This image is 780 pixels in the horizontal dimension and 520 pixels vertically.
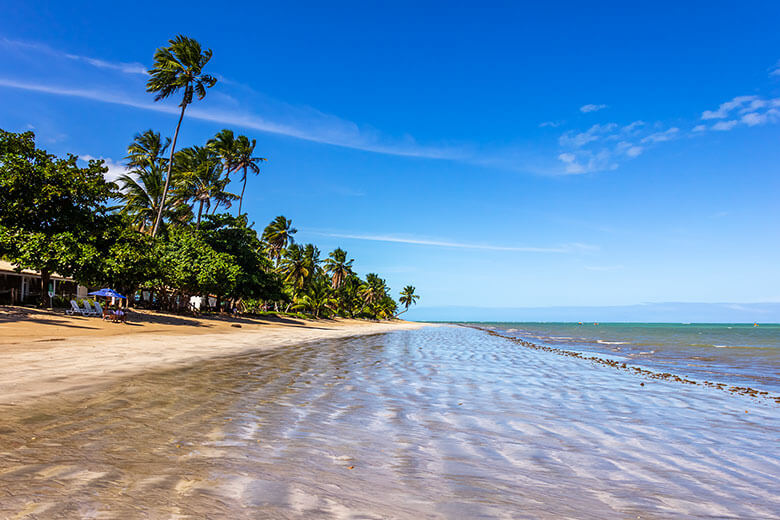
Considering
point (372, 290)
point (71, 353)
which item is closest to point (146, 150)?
point (71, 353)

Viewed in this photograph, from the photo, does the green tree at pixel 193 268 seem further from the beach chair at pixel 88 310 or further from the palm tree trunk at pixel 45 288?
the palm tree trunk at pixel 45 288

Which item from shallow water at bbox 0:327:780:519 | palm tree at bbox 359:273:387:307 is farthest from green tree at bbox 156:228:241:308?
palm tree at bbox 359:273:387:307

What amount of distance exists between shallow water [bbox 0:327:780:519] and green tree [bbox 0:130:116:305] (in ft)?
64.4

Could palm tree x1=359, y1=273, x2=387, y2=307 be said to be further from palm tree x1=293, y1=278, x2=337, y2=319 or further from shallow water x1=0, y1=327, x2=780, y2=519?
shallow water x1=0, y1=327, x2=780, y2=519

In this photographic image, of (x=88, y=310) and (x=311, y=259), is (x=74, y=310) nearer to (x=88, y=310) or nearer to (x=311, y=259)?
(x=88, y=310)

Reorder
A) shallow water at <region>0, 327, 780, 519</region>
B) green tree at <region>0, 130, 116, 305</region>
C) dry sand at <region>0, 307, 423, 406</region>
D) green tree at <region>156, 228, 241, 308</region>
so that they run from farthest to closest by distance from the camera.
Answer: green tree at <region>156, 228, 241, 308</region>
green tree at <region>0, 130, 116, 305</region>
dry sand at <region>0, 307, 423, 406</region>
shallow water at <region>0, 327, 780, 519</region>

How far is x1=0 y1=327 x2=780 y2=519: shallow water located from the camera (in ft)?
11.8

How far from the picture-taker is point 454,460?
16.7 feet

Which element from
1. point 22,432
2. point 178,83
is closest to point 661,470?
point 22,432

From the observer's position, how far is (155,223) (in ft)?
138

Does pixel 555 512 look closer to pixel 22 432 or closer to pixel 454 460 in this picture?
pixel 454 460

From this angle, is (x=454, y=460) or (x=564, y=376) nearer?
(x=454, y=460)

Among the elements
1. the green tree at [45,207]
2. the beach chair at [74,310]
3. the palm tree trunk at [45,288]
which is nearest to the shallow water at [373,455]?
the green tree at [45,207]

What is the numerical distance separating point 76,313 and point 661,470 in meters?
33.4
